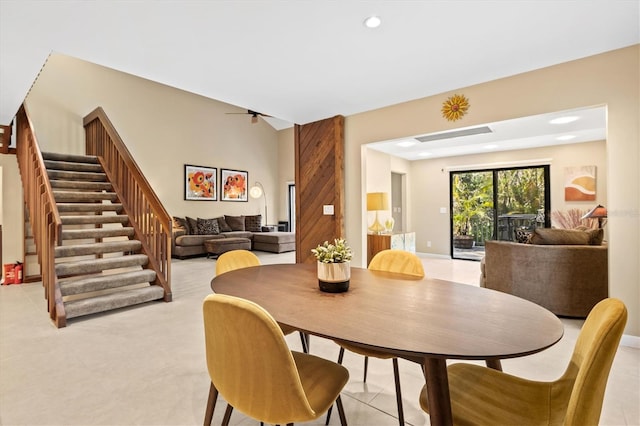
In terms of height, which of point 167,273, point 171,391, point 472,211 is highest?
point 472,211

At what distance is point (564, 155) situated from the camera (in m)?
5.82

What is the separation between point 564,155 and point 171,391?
697 cm

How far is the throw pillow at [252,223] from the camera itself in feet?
28.5

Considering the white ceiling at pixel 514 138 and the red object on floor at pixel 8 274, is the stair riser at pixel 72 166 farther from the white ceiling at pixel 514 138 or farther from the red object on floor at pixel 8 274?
the white ceiling at pixel 514 138

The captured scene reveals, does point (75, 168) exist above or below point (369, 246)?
above

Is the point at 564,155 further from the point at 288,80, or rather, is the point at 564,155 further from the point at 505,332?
the point at 505,332

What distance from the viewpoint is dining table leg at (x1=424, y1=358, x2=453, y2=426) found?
101 cm

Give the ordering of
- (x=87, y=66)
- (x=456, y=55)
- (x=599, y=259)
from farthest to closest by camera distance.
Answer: (x=87, y=66) < (x=599, y=259) < (x=456, y=55)

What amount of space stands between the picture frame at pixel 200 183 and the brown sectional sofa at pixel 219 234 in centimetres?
68

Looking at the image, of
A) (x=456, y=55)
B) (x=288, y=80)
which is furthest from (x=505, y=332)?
(x=288, y=80)

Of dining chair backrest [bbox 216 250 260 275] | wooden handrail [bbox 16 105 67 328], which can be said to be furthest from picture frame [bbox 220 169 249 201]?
dining chair backrest [bbox 216 250 260 275]

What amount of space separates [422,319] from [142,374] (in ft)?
6.41

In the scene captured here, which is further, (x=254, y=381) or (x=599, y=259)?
(x=599, y=259)

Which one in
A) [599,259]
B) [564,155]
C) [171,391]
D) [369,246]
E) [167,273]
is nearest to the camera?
[171,391]
